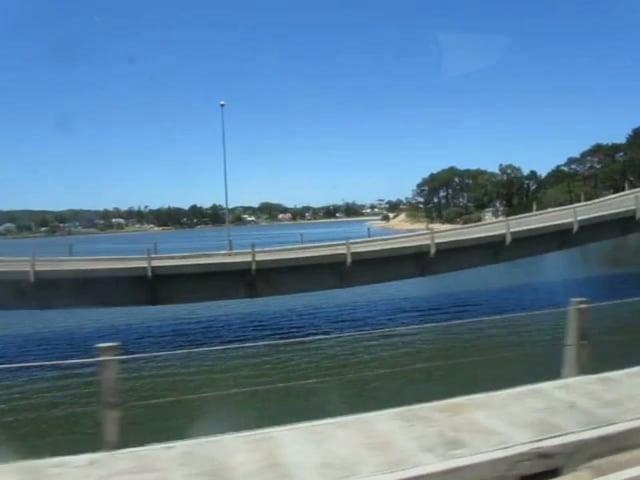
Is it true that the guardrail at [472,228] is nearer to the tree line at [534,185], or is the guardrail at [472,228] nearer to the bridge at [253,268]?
the bridge at [253,268]

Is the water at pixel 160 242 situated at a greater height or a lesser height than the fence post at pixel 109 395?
lesser

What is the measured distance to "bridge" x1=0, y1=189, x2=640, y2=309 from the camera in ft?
68.2

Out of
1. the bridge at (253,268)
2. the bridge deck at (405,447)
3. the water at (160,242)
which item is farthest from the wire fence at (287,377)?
the water at (160,242)

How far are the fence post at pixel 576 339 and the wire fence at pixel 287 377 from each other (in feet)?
0.48

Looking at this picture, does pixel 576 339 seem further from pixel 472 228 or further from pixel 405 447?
pixel 472 228

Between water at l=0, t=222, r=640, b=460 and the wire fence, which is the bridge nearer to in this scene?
water at l=0, t=222, r=640, b=460

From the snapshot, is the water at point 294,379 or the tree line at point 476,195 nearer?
the water at point 294,379

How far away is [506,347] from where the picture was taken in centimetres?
808

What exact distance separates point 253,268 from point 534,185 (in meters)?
114

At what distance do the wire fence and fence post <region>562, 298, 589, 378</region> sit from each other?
5.8 inches

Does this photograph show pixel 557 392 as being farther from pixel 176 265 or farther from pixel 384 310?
pixel 384 310

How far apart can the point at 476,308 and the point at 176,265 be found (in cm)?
1280

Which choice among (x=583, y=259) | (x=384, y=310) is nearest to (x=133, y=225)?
(x=583, y=259)

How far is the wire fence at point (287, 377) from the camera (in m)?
6.29
